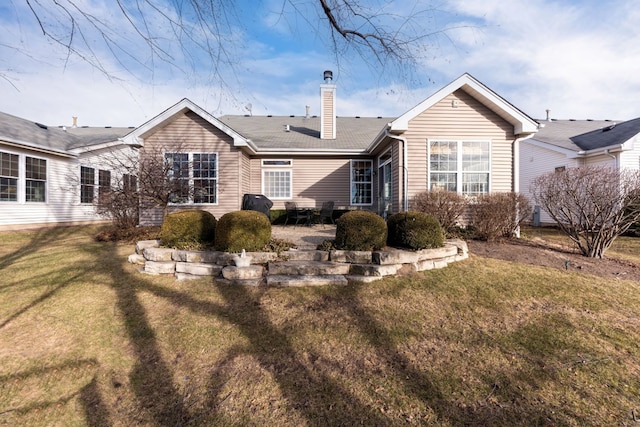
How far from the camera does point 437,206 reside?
7383mm

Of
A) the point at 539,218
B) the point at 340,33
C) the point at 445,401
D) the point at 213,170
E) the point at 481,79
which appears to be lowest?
the point at 445,401

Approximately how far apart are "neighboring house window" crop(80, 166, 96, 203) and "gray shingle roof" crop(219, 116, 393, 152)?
6572 mm

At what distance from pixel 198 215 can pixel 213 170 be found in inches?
202

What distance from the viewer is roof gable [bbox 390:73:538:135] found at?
26.7ft

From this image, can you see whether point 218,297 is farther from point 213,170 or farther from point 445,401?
point 213,170

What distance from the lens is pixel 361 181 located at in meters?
12.6

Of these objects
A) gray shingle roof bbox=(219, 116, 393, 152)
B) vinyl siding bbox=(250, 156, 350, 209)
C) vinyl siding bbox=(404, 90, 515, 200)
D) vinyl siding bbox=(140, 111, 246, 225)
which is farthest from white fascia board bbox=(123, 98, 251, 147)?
vinyl siding bbox=(404, 90, 515, 200)

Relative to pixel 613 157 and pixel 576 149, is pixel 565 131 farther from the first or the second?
pixel 613 157

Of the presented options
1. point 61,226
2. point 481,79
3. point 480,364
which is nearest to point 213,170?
point 61,226

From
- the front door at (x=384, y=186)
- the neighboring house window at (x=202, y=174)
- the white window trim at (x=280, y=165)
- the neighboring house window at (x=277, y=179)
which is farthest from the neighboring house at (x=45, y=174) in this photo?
the front door at (x=384, y=186)

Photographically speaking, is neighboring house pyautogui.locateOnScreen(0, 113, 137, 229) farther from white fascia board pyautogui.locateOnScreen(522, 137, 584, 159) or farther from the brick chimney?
white fascia board pyautogui.locateOnScreen(522, 137, 584, 159)

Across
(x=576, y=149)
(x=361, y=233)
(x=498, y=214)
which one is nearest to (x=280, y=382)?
(x=361, y=233)

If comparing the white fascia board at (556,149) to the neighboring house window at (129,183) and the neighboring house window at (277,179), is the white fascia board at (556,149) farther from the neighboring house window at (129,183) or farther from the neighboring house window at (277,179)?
the neighboring house window at (129,183)

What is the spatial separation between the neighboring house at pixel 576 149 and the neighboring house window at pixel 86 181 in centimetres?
1832
